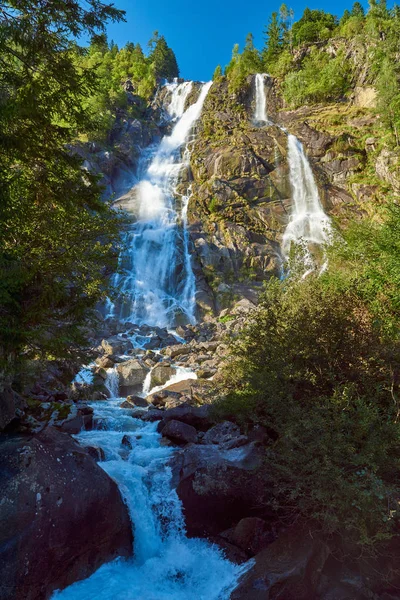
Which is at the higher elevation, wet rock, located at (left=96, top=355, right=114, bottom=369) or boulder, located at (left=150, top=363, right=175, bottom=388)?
wet rock, located at (left=96, top=355, right=114, bottom=369)

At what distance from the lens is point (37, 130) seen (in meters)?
6.82

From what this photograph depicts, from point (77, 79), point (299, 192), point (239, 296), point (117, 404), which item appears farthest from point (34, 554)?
point (299, 192)

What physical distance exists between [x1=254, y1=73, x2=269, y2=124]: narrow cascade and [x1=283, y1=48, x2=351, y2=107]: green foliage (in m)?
2.94

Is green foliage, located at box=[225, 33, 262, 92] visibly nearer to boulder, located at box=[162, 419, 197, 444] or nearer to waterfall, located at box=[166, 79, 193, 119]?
waterfall, located at box=[166, 79, 193, 119]

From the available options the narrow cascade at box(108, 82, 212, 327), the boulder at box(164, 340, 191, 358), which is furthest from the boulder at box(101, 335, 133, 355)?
the narrow cascade at box(108, 82, 212, 327)

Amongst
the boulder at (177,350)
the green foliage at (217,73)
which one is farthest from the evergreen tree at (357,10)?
the boulder at (177,350)

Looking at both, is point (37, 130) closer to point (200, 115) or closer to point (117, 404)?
point (117, 404)

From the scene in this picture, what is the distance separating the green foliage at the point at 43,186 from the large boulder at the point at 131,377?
1017 cm

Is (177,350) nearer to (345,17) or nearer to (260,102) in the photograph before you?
(260,102)

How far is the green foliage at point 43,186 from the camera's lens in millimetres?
5984

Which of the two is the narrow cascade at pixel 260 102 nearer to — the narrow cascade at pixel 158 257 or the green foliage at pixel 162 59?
the narrow cascade at pixel 158 257

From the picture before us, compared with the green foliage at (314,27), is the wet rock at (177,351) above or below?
below

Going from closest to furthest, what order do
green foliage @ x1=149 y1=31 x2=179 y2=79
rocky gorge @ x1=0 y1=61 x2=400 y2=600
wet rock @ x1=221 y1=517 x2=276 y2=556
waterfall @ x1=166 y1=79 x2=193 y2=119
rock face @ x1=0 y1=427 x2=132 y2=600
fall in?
rock face @ x1=0 y1=427 x2=132 y2=600
rocky gorge @ x1=0 y1=61 x2=400 y2=600
wet rock @ x1=221 y1=517 x2=276 y2=556
waterfall @ x1=166 y1=79 x2=193 y2=119
green foliage @ x1=149 y1=31 x2=179 y2=79

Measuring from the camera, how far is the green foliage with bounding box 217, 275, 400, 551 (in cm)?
492
